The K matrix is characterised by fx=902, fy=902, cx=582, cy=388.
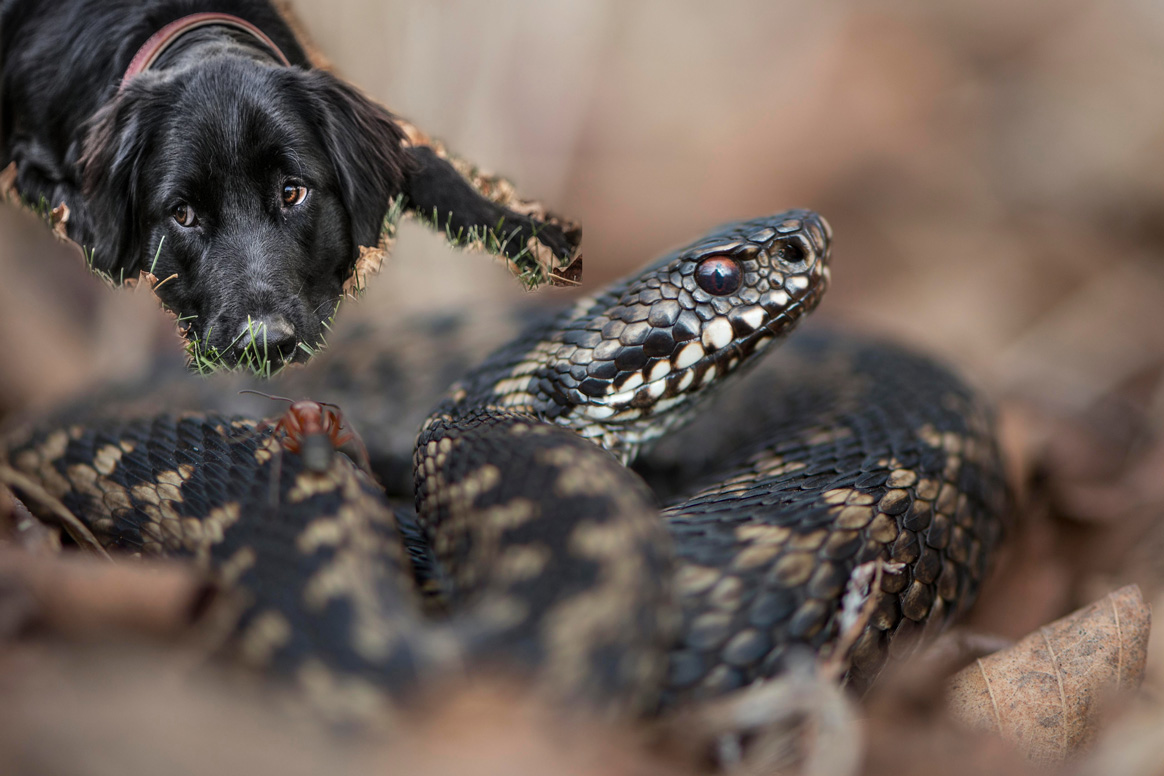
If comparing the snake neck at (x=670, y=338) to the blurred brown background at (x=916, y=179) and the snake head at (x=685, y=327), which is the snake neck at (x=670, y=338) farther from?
the blurred brown background at (x=916, y=179)

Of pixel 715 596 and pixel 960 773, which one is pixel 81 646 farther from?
pixel 960 773

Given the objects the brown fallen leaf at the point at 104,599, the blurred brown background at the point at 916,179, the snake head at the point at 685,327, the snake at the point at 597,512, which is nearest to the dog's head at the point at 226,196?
the snake at the point at 597,512

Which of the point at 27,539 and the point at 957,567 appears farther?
the point at 957,567

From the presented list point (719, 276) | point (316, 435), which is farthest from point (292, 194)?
point (719, 276)

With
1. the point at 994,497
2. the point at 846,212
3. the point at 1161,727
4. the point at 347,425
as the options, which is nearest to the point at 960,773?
the point at 1161,727

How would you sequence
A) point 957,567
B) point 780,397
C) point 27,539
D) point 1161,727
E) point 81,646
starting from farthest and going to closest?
point 780,397, point 957,567, point 27,539, point 1161,727, point 81,646

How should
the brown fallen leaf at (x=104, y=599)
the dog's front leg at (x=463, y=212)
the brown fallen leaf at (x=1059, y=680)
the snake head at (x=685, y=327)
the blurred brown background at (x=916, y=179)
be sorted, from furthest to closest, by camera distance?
the blurred brown background at (x=916, y=179), the snake head at (x=685, y=327), the brown fallen leaf at (x=1059, y=680), the dog's front leg at (x=463, y=212), the brown fallen leaf at (x=104, y=599)
